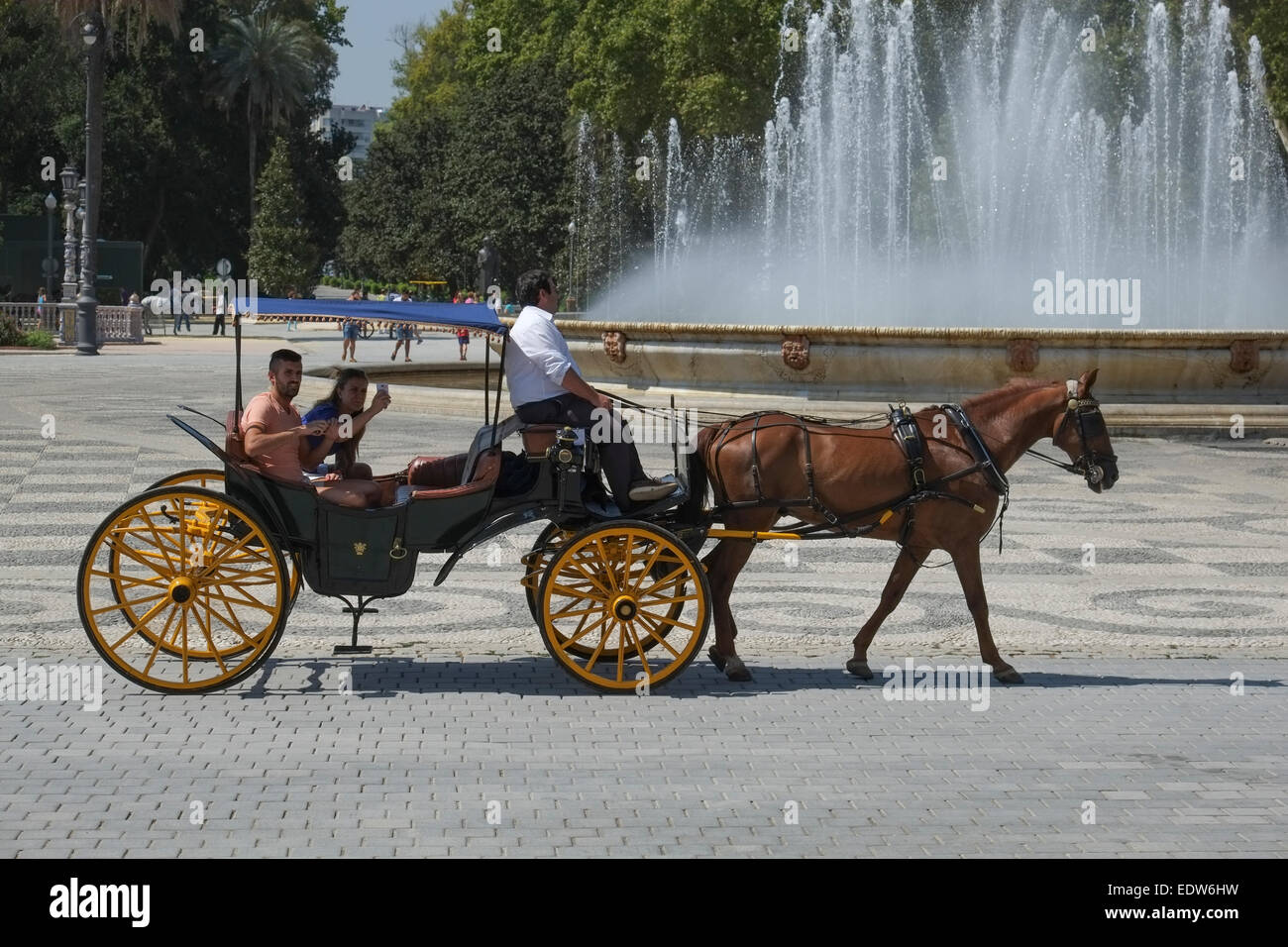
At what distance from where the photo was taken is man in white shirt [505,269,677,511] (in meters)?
8.02

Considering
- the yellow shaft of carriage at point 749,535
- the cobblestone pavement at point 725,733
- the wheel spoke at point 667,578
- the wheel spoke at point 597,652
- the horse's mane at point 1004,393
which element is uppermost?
the horse's mane at point 1004,393

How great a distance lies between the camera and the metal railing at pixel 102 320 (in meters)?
44.4

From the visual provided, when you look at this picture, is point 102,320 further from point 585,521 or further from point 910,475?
point 910,475

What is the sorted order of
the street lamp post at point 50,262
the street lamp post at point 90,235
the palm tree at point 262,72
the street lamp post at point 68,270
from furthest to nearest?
the palm tree at point 262,72 → the street lamp post at point 50,262 → the street lamp post at point 68,270 → the street lamp post at point 90,235

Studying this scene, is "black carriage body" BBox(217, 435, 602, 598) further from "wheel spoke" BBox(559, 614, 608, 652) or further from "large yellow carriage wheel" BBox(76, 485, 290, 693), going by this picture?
"wheel spoke" BBox(559, 614, 608, 652)

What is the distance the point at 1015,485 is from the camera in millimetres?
16125

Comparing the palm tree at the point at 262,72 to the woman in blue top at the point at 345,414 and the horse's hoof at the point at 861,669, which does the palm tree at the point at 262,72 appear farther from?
the horse's hoof at the point at 861,669

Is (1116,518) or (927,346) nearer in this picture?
(1116,518)

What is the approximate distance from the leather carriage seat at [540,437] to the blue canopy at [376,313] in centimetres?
46

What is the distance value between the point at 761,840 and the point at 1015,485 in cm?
1076

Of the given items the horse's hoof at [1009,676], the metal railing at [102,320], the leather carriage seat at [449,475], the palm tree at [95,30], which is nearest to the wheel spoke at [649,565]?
the leather carriage seat at [449,475]

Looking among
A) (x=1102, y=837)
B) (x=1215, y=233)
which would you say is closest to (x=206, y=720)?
(x=1102, y=837)

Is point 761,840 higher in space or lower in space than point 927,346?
lower
